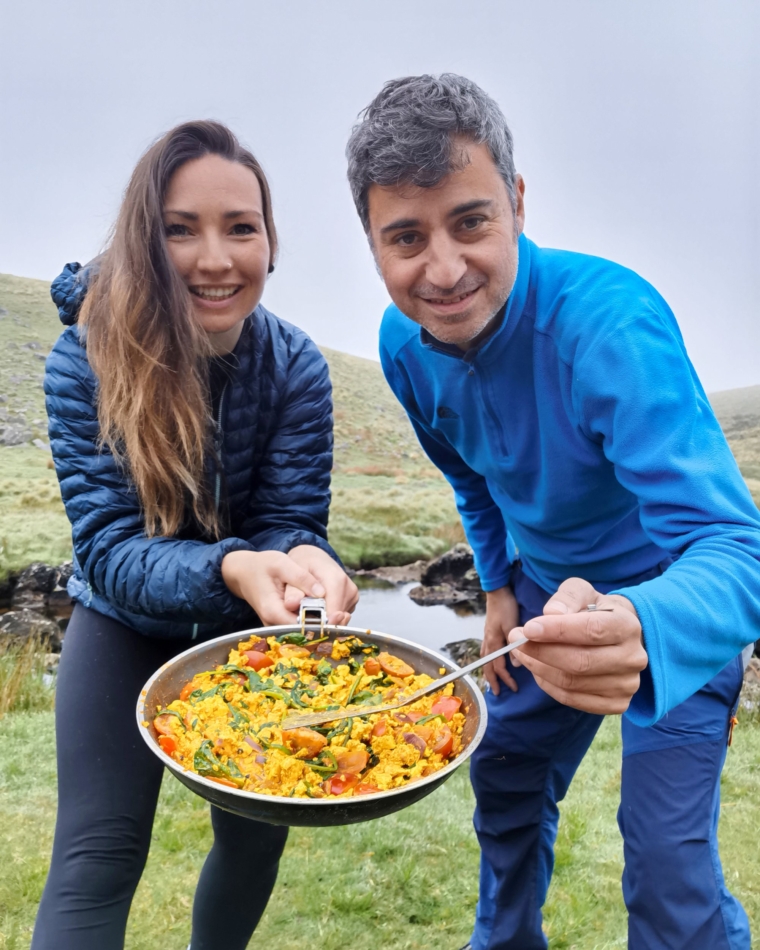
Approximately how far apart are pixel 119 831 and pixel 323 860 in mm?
1545

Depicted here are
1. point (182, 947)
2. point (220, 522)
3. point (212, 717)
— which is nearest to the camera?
point (212, 717)

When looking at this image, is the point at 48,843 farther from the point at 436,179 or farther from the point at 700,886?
the point at 436,179

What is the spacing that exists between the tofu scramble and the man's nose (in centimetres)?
79

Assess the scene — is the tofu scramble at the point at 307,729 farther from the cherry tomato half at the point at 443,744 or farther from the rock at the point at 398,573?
the rock at the point at 398,573

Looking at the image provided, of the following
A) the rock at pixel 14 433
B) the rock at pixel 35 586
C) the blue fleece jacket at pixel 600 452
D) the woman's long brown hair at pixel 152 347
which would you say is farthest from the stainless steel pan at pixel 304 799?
the rock at pixel 14 433

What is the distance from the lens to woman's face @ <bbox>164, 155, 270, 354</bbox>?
194 centimetres

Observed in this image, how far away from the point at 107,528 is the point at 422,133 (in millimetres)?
1187

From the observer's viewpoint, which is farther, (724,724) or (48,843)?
(48,843)

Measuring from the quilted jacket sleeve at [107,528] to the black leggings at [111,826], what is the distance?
0.47 feet

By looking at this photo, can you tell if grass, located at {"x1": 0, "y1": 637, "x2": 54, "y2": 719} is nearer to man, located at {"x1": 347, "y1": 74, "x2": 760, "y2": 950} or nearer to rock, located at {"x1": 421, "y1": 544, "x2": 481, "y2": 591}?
rock, located at {"x1": 421, "y1": 544, "x2": 481, "y2": 591}

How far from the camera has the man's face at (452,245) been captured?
5.25 ft

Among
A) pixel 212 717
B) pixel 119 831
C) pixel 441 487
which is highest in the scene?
pixel 212 717

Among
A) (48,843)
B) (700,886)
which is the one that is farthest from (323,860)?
(700,886)

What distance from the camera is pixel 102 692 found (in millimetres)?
1808
